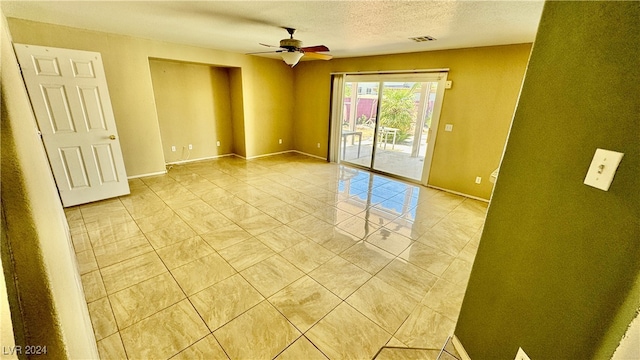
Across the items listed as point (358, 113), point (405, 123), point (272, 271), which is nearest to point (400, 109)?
point (405, 123)

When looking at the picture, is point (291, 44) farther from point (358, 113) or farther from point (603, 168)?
point (358, 113)

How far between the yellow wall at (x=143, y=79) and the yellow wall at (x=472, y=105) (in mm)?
2405

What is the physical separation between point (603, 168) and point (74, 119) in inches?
196

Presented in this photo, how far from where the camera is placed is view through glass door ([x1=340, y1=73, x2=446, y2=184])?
559 cm

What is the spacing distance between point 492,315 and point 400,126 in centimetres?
656

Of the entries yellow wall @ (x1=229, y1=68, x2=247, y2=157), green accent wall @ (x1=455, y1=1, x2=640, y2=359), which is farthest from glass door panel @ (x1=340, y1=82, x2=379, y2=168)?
green accent wall @ (x1=455, y1=1, x2=640, y2=359)

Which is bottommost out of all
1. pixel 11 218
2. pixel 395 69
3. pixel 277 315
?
pixel 277 315

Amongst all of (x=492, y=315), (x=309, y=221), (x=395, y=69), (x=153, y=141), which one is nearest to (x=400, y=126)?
(x=395, y=69)

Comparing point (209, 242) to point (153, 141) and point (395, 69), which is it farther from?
point (395, 69)

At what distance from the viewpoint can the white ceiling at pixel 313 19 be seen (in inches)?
91.7

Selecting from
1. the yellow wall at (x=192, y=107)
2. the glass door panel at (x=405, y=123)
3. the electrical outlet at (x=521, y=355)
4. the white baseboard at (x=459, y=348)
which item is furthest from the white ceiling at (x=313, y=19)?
the glass door panel at (x=405, y=123)

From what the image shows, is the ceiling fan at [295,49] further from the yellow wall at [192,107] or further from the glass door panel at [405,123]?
the glass door panel at [405,123]

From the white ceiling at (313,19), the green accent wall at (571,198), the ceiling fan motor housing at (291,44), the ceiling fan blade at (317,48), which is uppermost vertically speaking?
the white ceiling at (313,19)

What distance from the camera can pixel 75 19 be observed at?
10.3 ft
